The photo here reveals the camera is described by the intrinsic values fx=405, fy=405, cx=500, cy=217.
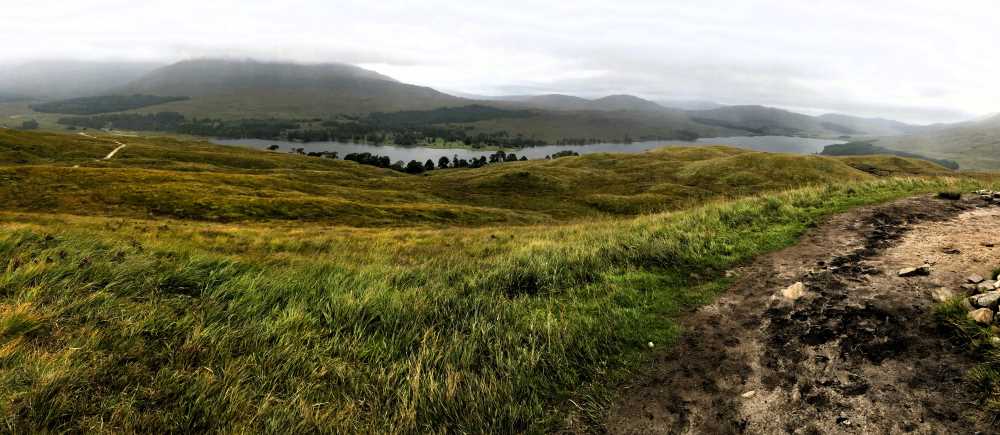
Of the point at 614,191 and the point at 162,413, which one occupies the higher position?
the point at 162,413

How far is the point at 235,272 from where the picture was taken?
335 inches

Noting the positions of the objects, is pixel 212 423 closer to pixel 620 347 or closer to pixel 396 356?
pixel 396 356

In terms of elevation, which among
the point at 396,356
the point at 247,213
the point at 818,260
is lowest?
the point at 247,213

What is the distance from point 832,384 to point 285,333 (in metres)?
7.42

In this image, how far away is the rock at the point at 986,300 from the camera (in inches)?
219

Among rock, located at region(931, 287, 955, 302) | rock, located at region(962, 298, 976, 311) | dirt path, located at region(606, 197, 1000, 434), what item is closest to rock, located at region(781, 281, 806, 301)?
dirt path, located at region(606, 197, 1000, 434)

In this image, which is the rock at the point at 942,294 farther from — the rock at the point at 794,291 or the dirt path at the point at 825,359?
the rock at the point at 794,291

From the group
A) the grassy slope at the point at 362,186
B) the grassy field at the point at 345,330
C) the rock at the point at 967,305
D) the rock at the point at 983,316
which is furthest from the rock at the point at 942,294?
the grassy slope at the point at 362,186

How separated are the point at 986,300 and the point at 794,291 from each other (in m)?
2.25

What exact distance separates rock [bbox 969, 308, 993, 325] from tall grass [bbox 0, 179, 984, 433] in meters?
3.36

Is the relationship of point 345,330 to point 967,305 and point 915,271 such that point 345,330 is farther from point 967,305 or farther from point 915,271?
point 915,271

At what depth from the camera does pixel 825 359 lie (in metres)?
5.52

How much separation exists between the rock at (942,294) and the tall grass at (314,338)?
3.14m

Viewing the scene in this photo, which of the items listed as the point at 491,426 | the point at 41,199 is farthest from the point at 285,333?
the point at 41,199
